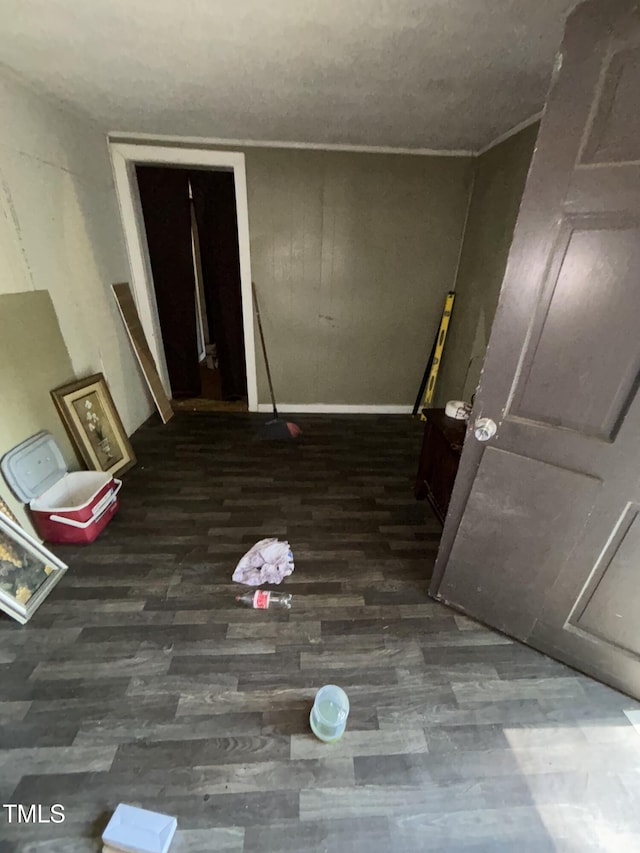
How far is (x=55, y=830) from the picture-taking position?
3.50ft

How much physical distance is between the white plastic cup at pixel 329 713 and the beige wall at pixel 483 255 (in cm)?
228

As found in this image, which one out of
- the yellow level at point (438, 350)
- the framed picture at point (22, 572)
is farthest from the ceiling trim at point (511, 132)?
the framed picture at point (22, 572)

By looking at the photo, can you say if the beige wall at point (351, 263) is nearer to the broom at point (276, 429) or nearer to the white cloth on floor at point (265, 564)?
the broom at point (276, 429)

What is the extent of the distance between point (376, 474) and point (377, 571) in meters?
0.95

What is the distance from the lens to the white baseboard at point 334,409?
3.78 m

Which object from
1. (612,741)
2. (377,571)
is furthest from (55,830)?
(612,741)

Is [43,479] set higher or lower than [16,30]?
lower

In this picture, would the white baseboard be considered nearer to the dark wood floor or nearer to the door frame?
the door frame

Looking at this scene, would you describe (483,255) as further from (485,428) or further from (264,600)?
(264,600)

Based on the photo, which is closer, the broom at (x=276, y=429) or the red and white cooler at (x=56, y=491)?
the red and white cooler at (x=56, y=491)

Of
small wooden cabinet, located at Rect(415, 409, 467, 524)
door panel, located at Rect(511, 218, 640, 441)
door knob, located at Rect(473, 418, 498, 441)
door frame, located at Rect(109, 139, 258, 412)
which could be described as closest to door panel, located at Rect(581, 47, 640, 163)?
door panel, located at Rect(511, 218, 640, 441)

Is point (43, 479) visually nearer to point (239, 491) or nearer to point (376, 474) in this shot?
Result: point (239, 491)

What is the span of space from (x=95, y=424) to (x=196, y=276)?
2.14 metres

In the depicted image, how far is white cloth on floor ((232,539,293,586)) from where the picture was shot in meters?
1.86
